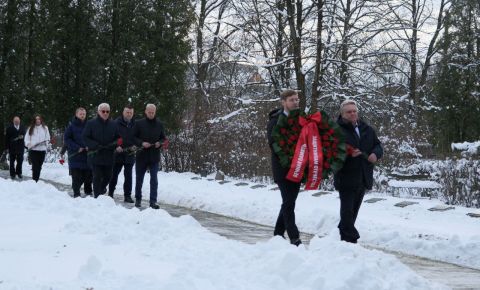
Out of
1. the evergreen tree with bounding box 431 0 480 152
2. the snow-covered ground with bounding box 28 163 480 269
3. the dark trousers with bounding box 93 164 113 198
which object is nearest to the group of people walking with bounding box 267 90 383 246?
the snow-covered ground with bounding box 28 163 480 269

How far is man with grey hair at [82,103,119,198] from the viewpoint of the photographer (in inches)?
460

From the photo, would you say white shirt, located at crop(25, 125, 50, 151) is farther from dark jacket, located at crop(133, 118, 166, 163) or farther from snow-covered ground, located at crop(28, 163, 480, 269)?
dark jacket, located at crop(133, 118, 166, 163)

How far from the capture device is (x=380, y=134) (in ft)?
64.7

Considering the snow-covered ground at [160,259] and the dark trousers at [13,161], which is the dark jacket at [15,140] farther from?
the snow-covered ground at [160,259]

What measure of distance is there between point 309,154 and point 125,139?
5952mm

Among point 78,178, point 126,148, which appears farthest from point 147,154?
point 78,178

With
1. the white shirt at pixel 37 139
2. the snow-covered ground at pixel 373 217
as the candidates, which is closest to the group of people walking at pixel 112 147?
the snow-covered ground at pixel 373 217

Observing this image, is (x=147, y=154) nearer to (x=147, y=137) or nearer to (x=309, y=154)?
(x=147, y=137)

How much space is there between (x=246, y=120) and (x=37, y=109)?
11.5 meters

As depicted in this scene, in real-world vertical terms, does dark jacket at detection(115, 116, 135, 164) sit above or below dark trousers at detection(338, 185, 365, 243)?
above

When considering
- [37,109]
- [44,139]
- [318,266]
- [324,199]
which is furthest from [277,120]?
[37,109]

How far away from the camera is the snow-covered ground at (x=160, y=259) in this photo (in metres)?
5.21

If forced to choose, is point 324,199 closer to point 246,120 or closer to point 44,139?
point 44,139

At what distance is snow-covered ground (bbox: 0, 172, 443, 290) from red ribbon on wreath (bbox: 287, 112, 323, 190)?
918 mm
